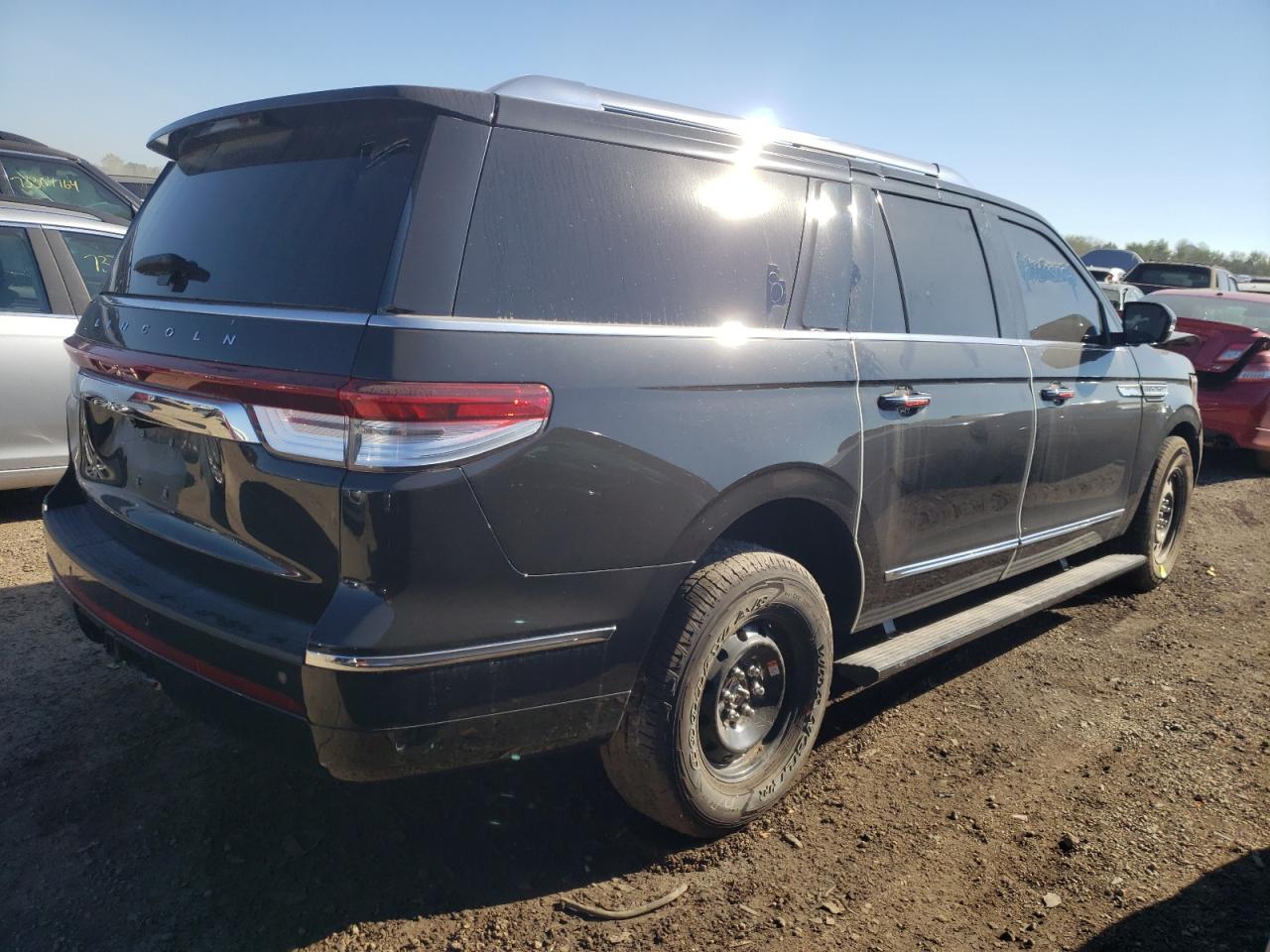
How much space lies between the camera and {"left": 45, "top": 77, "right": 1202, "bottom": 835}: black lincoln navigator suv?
1990 millimetres

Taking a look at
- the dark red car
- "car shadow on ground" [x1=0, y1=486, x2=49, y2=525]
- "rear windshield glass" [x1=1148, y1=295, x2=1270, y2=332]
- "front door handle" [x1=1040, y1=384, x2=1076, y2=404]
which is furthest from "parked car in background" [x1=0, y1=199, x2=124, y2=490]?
"rear windshield glass" [x1=1148, y1=295, x2=1270, y2=332]

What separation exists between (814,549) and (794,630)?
324 millimetres

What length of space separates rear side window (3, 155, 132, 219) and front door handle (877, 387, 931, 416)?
827 cm

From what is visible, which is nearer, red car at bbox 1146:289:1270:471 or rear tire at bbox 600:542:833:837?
rear tire at bbox 600:542:833:837

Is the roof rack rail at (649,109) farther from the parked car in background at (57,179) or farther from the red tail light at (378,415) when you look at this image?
the parked car in background at (57,179)

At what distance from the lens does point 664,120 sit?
2.57 meters

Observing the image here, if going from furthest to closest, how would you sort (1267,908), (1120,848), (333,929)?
1. (1120,848)
2. (1267,908)
3. (333,929)

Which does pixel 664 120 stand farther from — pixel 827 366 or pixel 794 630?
pixel 794 630

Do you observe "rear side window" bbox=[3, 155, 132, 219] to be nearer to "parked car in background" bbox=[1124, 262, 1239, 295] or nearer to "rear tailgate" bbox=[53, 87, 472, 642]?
"rear tailgate" bbox=[53, 87, 472, 642]

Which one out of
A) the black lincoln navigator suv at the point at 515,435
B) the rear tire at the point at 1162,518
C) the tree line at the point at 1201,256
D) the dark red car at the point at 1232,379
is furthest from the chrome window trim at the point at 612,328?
the tree line at the point at 1201,256

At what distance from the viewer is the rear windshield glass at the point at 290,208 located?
6.93 ft

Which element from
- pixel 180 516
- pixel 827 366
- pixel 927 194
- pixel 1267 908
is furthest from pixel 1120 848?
pixel 180 516

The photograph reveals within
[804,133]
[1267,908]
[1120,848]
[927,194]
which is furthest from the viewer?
[927,194]

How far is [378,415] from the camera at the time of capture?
1925 millimetres
